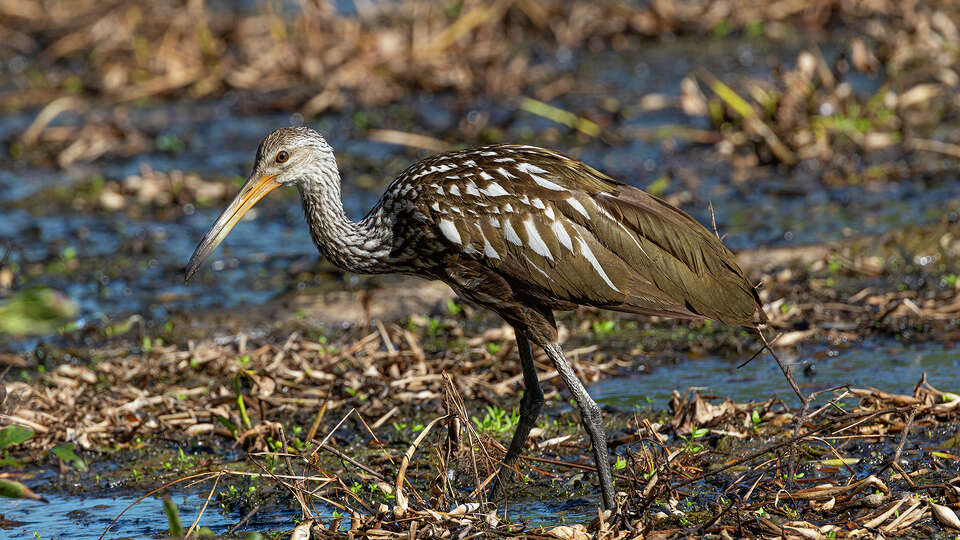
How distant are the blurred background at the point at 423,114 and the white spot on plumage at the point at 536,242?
3.22 metres

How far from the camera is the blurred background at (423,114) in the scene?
28.4 ft

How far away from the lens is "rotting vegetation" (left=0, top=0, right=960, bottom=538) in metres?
4.74

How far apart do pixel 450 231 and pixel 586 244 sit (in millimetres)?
536

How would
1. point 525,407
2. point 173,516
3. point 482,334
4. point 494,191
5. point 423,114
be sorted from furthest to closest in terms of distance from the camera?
point 423,114
point 482,334
point 525,407
point 494,191
point 173,516

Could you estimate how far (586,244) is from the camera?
4.87 metres

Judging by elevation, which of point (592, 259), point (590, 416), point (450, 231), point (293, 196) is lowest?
point (590, 416)

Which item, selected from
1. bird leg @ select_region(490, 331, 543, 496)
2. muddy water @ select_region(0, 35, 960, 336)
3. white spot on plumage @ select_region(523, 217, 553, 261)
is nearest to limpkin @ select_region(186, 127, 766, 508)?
white spot on plumage @ select_region(523, 217, 553, 261)

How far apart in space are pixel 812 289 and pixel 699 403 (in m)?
2.04

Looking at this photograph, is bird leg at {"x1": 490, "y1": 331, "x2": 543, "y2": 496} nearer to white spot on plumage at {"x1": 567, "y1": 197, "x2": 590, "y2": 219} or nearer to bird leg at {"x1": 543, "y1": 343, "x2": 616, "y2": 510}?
bird leg at {"x1": 543, "y1": 343, "x2": 616, "y2": 510}

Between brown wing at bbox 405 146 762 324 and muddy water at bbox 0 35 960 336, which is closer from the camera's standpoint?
brown wing at bbox 405 146 762 324

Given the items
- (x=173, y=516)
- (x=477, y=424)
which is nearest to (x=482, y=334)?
(x=477, y=424)

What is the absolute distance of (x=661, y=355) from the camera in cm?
670

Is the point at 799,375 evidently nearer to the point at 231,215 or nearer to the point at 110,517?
the point at 231,215

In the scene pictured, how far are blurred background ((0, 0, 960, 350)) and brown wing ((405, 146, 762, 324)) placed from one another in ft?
9.42
